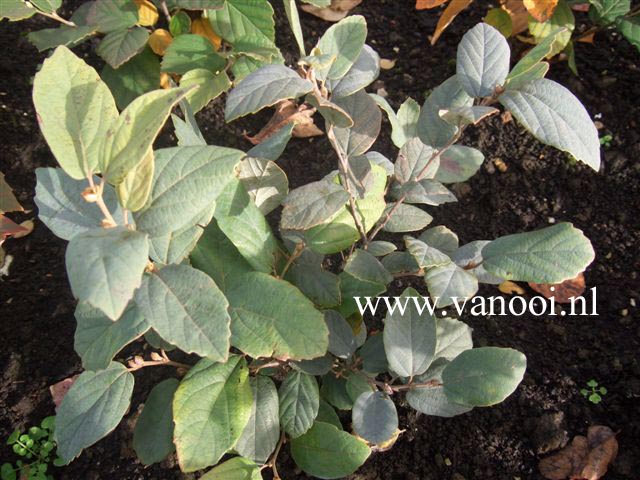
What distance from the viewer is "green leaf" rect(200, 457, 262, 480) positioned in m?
1.17

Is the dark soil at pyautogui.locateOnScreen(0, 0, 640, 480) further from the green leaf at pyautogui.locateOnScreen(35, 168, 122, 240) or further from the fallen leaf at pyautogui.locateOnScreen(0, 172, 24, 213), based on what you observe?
the green leaf at pyautogui.locateOnScreen(35, 168, 122, 240)

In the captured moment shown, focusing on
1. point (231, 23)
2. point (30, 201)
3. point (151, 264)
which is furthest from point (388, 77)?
point (151, 264)

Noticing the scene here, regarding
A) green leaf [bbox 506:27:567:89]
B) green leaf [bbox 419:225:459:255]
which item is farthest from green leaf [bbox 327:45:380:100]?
green leaf [bbox 419:225:459:255]

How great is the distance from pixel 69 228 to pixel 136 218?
0.38ft

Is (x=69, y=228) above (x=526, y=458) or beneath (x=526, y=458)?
above

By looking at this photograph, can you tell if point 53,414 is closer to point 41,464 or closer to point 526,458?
point 41,464

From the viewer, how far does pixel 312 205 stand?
42.7 inches

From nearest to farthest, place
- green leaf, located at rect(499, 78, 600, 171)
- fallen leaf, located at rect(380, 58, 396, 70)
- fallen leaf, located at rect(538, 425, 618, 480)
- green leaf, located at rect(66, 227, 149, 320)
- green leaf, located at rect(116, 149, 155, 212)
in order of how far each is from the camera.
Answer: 1. green leaf, located at rect(66, 227, 149, 320)
2. green leaf, located at rect(116, 149, 155, 212)
3. green leaf, located at rect(499, 78, 600, 171)
4. fallen leaf, located at rect(538, 425, 618, 480)
5. fallen leaf, located at rect(380, 58, 396, 70)

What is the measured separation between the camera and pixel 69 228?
0.92 meters

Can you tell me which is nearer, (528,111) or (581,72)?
(528,111)

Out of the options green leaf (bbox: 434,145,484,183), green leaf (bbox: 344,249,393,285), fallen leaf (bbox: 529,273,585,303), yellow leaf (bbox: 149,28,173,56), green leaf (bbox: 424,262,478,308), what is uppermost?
green leaf (bbox: 434,145,484,183)

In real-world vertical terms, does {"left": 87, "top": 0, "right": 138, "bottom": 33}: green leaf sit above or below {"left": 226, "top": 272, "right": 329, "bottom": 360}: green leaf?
above

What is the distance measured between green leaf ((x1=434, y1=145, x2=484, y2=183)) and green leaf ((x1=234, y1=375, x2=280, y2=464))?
1.93ft

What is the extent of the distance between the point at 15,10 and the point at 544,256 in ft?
4.92
